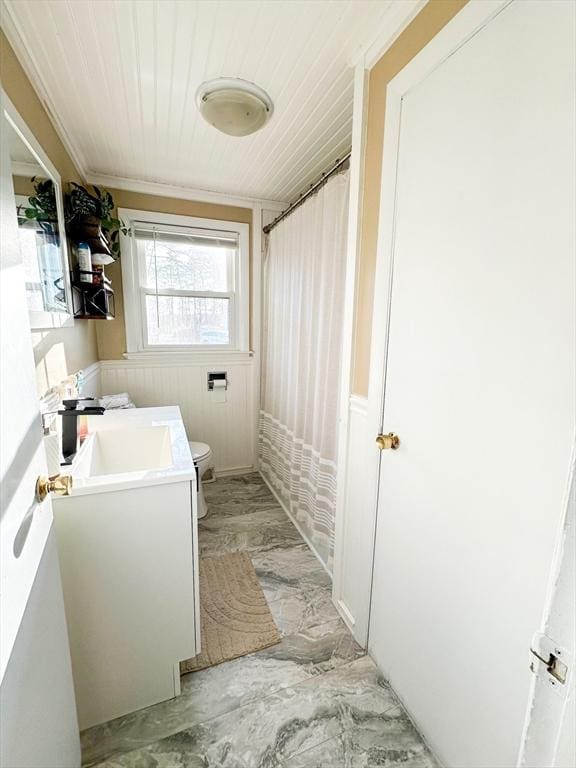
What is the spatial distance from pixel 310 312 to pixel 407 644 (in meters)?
1.63

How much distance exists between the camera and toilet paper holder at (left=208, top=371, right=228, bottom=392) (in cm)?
283

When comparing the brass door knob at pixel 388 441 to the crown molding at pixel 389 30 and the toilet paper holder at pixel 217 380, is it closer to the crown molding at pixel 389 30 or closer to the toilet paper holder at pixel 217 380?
the crown molding at pixel 389 30

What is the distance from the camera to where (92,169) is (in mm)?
2195

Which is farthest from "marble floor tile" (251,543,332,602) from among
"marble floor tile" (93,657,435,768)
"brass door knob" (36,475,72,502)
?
"brass door knob" (36,475,72,502)

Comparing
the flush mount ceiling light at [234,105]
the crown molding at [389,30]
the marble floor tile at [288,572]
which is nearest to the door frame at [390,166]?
the crown molding at [389,30]

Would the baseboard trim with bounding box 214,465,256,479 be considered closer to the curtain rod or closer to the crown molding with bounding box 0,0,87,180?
the curtain rod

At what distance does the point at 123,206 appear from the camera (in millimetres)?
2387

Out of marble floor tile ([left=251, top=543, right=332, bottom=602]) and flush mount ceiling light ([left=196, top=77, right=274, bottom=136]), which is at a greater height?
flush mount ceiling light ([left=196, top=77, right=274, bottom=136])

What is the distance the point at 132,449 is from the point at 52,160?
4.71 feet

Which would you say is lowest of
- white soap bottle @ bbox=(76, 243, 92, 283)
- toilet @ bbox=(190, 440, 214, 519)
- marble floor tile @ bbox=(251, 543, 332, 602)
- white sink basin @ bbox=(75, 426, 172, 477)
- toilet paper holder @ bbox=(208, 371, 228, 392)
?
marble floor tile @ bbox=(251, 543, 332, 602)

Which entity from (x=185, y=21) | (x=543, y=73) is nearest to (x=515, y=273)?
(x=543, y=73)

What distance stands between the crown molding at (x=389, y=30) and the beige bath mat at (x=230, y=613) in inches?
92.8

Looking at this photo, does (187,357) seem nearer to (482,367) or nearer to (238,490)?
(238,490)

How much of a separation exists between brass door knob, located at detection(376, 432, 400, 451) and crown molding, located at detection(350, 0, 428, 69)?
4.37ft
